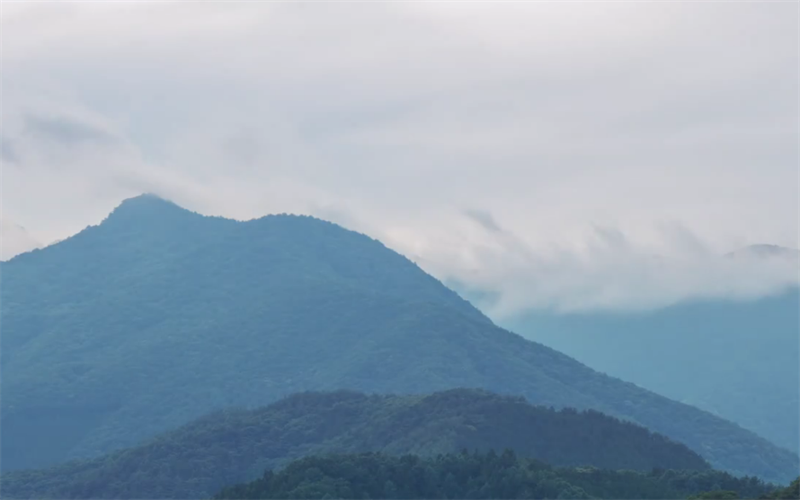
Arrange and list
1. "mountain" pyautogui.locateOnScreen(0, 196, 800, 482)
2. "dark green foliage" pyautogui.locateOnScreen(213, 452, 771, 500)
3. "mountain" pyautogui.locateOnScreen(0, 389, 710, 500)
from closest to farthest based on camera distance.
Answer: "dark green foliage" pyautogui.locateOnScreen(213, 452, 771, 500), "mountain" pyautogui.locateOnScreen(0, 389, 710, 500), "mountain" pyautogui.locateOnScreen(0, 196, 800, 482)

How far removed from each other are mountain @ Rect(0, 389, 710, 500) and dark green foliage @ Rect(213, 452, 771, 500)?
61.8 ft

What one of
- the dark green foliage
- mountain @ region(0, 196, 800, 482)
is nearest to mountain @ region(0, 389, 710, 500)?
the dark green foliage

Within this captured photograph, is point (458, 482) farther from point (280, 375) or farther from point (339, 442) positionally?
point (280, 375)

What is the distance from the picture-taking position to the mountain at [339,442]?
110081 mm

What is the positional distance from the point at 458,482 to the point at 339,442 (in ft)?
129

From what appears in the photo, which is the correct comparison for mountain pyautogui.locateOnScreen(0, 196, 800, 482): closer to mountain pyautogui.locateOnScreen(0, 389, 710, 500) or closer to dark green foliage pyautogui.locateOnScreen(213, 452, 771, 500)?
mountain pyautogui.locateOnScreen(0, 389, 710, 500)

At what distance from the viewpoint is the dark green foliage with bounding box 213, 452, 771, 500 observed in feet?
263

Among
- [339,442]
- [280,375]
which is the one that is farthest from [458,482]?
[280,375]

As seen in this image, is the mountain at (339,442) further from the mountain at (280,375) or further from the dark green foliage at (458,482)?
the mountain at (280,375)

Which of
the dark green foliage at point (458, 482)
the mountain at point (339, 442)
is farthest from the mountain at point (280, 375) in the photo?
the dark green foliage at point (458, 482)

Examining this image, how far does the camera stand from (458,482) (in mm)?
85188

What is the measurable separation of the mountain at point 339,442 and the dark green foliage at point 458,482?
18.8 m

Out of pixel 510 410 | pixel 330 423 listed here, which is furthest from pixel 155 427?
pixel 510 410

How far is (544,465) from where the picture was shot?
286 ft
